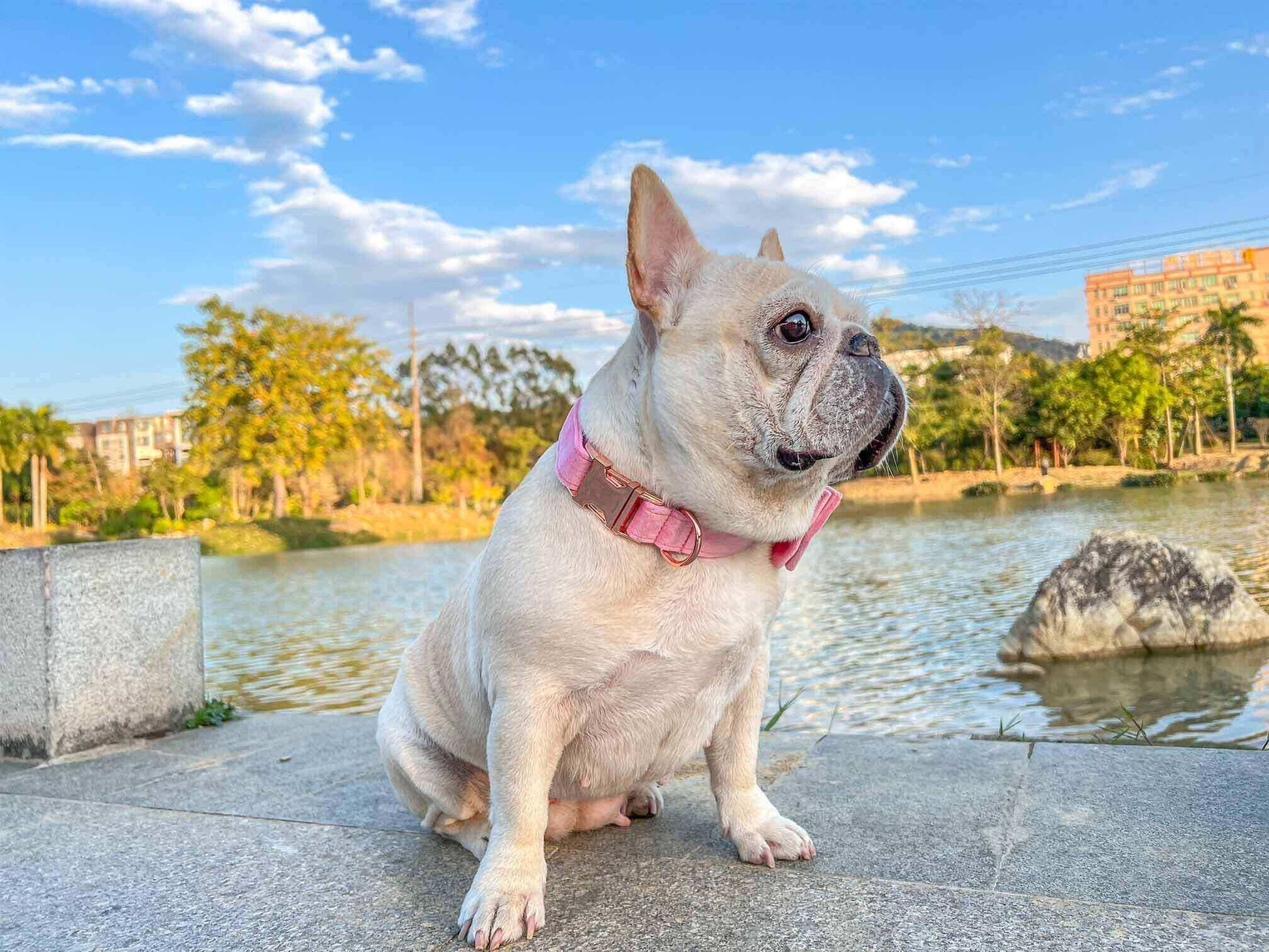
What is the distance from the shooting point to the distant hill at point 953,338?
189 ft

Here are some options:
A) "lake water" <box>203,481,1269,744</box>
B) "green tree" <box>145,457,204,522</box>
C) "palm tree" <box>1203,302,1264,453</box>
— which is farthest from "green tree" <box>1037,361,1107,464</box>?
→ "green tree" <box>145,457,204,522</box>

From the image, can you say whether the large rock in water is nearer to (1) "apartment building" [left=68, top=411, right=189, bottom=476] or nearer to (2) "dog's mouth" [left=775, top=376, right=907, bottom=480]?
(2) "dog's mouth" [left=775, top=376, right=907, bottom=480]

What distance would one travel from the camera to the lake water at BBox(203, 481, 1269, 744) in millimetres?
6770

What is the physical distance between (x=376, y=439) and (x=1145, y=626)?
4493cm

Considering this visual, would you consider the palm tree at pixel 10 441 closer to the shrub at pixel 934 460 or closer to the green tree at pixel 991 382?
the shrub at pixel 934 460

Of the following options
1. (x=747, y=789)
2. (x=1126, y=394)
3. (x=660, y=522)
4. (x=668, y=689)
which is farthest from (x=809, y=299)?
(x=1126, y=394)

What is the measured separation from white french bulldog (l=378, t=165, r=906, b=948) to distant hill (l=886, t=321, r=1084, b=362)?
182ft

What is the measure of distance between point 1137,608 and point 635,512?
7762 millimetres

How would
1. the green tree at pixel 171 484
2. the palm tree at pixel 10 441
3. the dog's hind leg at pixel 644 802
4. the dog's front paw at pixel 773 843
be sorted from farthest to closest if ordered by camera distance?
the palm tree at pixel 10 441, the green tree at pixel 171 484, the dog's hind leg at pixel 644 802, the dog's front paw at pixel 773 843

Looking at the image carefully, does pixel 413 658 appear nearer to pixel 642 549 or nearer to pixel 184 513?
pixel 642 549

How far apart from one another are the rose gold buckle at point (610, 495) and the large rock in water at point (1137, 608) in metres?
7.20

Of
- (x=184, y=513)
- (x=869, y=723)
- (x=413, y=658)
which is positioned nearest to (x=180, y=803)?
(x=413, y=658)

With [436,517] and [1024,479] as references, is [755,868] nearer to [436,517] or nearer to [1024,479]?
[436,517]

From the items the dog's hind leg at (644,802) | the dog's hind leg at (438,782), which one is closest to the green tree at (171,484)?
the dog's hind leg at (438,782)
